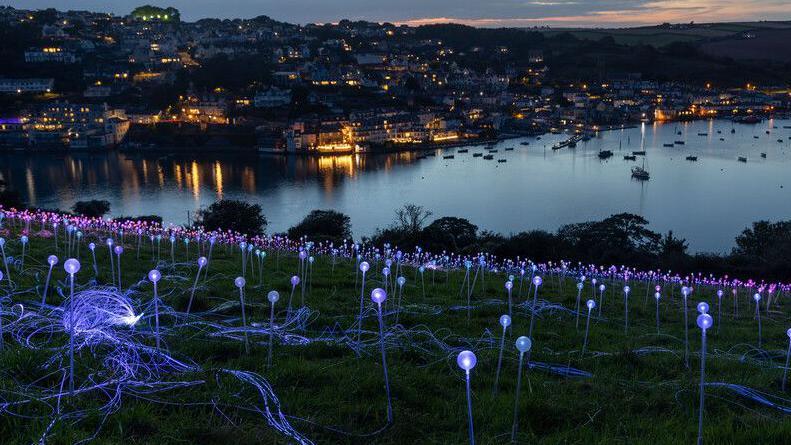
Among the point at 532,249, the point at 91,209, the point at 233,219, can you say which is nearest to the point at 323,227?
the point at 233,219

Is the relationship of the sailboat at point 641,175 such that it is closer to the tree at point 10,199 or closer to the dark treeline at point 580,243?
the dark treeline at point 580,243

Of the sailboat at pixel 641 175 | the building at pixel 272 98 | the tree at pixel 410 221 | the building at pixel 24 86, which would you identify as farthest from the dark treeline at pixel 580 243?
the building at pixel 24 86

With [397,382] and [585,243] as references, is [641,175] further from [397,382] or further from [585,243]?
[397,382]

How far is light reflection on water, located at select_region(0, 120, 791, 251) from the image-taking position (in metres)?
27.7

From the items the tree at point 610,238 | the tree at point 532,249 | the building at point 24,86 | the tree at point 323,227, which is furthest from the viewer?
the building at point 24,86

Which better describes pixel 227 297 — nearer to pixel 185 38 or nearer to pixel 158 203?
pixel 158 203

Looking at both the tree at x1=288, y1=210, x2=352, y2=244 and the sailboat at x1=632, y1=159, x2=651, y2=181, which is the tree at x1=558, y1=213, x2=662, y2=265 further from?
the sailboat at x1=632, y1=159, x2=651, y2=181

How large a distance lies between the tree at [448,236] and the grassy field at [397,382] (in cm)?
876

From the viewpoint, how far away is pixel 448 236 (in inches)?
598

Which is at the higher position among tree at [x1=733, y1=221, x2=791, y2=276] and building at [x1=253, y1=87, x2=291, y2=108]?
building at [x1=253, y1=87, x2=291, y2=108]

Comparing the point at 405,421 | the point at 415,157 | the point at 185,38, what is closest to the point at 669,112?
the point at 415,157

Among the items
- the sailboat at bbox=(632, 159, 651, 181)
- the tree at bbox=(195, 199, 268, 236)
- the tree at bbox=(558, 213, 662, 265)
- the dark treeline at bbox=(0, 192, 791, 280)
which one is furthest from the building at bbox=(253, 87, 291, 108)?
the tree at bbox=(558, 213, 662, 265)

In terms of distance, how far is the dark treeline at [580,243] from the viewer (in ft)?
38.8

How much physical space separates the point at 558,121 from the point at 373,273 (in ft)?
192
